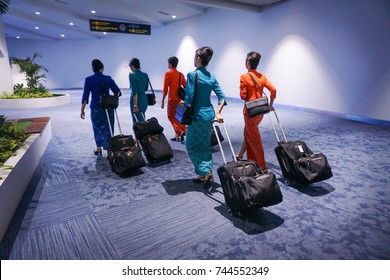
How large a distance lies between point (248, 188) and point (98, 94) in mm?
2659

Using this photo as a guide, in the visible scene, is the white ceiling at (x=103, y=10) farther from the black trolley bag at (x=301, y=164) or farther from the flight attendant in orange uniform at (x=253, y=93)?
the black trolley bag at (x=301, y=164)

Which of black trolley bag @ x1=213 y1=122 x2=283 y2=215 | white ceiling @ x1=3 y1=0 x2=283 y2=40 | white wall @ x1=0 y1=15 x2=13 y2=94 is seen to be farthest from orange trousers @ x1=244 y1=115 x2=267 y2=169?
white wall @ x1=0 y1=15 x2=13 y2=94

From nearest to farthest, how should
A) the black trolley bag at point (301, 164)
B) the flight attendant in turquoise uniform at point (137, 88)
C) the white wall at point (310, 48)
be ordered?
the black trolley bag at point (301, 164), the flight attendant in turquoise uniform at point (137, 88), the white wall at point (310, 48)

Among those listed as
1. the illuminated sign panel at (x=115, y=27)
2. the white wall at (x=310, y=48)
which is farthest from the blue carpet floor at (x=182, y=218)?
the illuminated sign panel at (x=115, y=27)

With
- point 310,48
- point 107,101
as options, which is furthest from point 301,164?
point 310,48

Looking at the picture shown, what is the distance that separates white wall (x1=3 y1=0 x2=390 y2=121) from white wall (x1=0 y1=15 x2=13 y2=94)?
7187 mm

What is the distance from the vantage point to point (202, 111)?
272 centimetres

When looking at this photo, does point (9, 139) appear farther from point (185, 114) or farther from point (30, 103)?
point (30, 103)

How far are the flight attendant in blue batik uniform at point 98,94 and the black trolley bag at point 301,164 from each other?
8.01ft

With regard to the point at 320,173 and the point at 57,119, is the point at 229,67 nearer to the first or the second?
the point at 57,119

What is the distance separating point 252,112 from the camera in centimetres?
284

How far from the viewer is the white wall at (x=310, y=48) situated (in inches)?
245

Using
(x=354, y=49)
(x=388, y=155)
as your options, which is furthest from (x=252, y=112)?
(x=354, y=49)

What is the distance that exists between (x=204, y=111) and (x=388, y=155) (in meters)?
3.17
